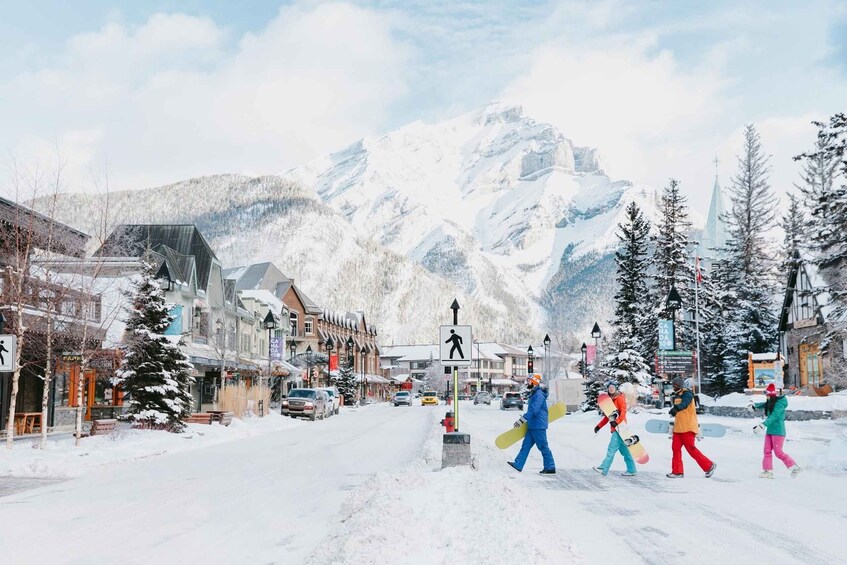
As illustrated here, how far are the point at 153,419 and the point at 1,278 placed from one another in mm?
6741

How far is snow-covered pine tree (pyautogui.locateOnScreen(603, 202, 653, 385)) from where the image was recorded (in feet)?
184

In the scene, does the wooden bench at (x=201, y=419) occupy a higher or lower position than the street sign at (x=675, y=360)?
lower

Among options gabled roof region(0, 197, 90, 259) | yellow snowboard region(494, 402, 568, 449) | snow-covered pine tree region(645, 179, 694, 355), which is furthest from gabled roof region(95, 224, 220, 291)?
yellow snowboard region(494, 402, 568, 449)

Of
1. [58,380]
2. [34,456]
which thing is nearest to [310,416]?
[58,380]

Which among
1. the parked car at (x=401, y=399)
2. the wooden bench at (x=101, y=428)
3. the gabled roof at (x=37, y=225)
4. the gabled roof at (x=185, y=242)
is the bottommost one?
the parked car at (x=401, y=399)

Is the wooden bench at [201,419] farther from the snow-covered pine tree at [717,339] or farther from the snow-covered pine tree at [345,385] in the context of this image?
the snow-covered pine tree at [345,385]

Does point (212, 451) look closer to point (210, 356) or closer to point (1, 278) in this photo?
point (1, 278)

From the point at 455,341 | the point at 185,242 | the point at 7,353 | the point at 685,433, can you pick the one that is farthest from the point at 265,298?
the point at 685,433

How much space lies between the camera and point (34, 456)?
19.4 meters

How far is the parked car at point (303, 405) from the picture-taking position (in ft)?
151

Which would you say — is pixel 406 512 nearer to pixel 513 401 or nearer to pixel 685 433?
pixel 685 433

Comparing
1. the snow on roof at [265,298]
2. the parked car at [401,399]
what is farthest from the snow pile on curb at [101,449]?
the parked car at [401,399]

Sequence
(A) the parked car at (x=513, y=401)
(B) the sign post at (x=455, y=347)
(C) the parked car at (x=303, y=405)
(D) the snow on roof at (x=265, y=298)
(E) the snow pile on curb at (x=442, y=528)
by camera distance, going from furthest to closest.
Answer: (D) the snow on roof at (x=265, y=298)
(A) the parked car at (x=513, y=401)
(C) the parked car at (x=303, y=405)
(B) the sign post at (x=455, y=347)
(E) the snow pile on curb at (x=442, y=528)

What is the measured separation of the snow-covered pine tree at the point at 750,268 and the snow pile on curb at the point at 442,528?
172 feet
